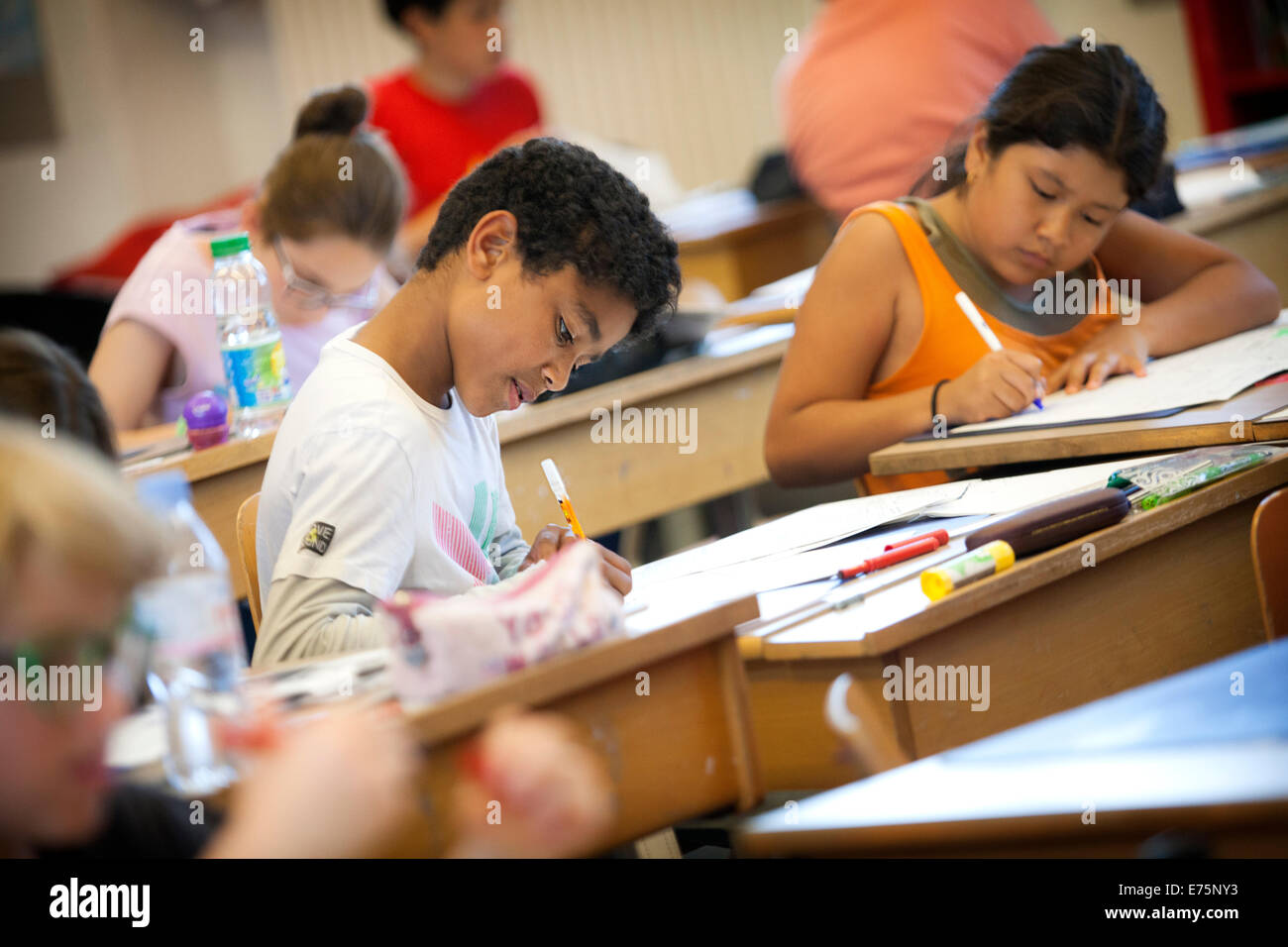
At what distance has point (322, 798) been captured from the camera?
0.68 metres

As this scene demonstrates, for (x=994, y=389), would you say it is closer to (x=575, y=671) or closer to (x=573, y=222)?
(x=573, y=222)

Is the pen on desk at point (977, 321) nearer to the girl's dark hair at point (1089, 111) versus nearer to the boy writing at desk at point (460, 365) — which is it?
the girl's dark hair at point (1089, 111)

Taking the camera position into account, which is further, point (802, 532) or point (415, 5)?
point (415, 5)

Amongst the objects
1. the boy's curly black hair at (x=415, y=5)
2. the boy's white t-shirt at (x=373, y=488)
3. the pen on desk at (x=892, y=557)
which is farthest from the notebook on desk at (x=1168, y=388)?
the boy's curly black hair at (x=415, y=5)

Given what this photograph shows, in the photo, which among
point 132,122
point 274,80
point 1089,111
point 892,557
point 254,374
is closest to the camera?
point 892,557

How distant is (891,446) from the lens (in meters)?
1.68

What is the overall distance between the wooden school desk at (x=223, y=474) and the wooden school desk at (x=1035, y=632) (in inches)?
38.9

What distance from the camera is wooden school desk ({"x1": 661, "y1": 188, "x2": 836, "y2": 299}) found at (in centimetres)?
417

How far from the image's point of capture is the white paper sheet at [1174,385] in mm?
1569

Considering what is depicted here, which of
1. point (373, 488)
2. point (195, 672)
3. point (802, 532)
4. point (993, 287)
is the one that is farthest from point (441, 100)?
point (195, 672)

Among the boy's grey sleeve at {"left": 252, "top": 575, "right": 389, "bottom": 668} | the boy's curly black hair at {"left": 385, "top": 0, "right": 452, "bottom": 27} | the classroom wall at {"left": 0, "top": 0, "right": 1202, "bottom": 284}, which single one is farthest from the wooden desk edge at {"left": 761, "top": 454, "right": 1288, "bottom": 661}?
the classroom wall at {"left": 0, "top": 0, "right": 1202, "bottom": 284}

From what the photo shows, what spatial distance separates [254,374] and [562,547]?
91cm

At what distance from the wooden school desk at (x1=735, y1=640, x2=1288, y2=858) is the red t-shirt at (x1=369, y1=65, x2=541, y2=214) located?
277cm
